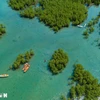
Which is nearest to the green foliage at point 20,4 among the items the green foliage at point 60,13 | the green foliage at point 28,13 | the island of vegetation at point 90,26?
the green foliage at point 28,13

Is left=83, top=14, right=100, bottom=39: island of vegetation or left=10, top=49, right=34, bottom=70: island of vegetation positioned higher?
left=83, top=14, right=100, bottom=39: island of vegetation

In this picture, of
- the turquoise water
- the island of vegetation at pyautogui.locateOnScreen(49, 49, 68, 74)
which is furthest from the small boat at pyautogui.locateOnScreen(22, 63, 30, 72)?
the island of vegetation at pyautogui.locateOnScreen(49, 49, 68, 74)

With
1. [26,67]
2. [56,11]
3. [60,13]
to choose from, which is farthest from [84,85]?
[56,11]

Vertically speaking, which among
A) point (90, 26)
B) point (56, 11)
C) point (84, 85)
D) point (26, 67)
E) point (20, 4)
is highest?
point (20, 4)

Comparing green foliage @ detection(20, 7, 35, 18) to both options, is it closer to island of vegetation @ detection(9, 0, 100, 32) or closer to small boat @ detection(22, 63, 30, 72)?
island of vegetation @ detection(9, 0, 100, 32)

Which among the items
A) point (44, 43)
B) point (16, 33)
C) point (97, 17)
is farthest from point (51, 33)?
point (97, 17)

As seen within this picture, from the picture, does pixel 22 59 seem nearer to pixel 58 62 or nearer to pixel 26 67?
pixel 26 67

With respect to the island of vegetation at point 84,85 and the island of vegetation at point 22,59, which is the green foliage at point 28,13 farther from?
the island of vegetation at point 84,85
